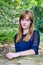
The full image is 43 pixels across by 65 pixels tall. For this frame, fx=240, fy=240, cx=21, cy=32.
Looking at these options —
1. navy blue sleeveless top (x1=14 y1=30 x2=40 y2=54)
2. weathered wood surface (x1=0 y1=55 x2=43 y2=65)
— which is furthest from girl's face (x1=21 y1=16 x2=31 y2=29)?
weathered wood surface (x1=0 y1=55 x2=43 y2=65)

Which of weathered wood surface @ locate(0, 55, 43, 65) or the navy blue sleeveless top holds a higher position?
weathered wood surface @ locate(0, 55, 43, 65)

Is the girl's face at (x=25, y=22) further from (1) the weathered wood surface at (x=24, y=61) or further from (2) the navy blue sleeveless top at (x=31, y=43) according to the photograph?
(1) the weathered wood surface at (x=24, y=61)

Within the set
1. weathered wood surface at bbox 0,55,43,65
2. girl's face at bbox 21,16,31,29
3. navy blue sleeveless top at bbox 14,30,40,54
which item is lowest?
navy blue sleeveless top at bbox 14,30,40,54

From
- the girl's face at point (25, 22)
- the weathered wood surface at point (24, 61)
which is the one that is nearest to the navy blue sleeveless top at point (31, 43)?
the girl's face at point (25, 22)

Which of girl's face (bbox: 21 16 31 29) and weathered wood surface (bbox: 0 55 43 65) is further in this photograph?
girl's face (bbox: 21 16 31 29)

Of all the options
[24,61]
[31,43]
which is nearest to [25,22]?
[31,43]

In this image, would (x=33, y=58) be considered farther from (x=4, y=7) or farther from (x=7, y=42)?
(x=7, y=42)

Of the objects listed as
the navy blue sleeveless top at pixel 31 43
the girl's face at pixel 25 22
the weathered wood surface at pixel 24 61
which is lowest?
the navy blue sleeveless top at pixel 31 43

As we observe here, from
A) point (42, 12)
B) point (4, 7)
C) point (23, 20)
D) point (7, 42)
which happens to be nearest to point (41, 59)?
point (23, 20)

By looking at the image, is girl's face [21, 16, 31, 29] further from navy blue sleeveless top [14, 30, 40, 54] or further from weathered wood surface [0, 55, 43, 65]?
weathered wood surface [0, 55, 43, 65]

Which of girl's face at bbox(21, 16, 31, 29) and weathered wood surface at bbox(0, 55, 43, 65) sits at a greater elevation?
girl's face at bbox(21, 16, 31, 29)

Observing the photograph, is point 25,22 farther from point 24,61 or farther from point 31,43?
point 24,61

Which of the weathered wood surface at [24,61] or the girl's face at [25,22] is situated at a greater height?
the girl's face at [25,22]

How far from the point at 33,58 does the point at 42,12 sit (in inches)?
592
